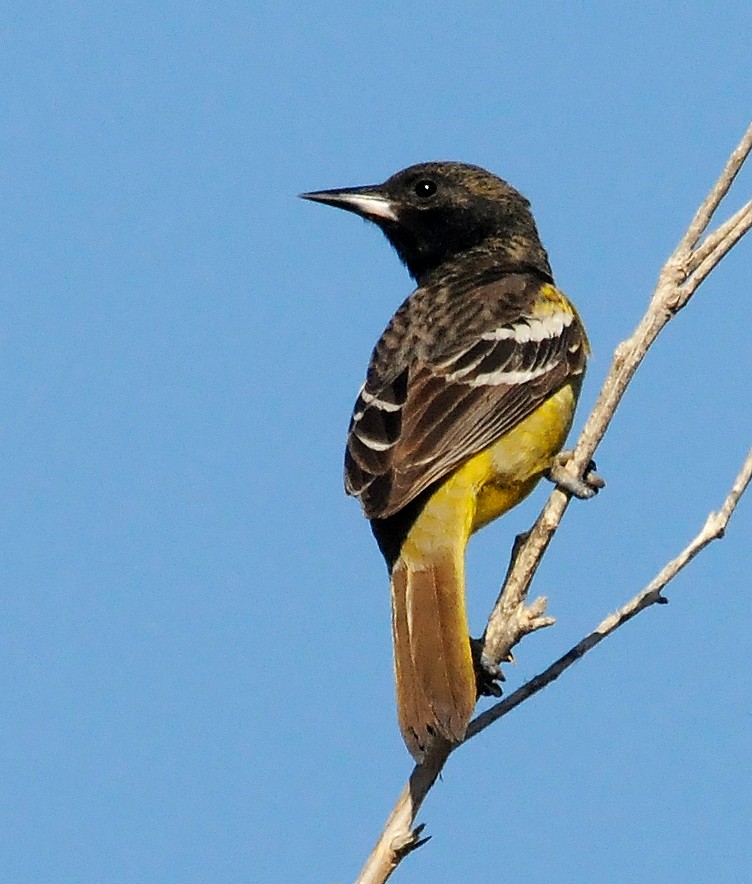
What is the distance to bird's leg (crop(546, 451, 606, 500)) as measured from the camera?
499cm

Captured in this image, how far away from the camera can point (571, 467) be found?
4789 mm

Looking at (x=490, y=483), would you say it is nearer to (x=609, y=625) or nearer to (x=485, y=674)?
(x=485, y=674)

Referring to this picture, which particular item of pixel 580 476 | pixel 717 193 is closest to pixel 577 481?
pixel 580 476

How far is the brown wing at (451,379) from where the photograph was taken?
5.43 metres

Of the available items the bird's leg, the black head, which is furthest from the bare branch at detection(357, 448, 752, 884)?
the black head

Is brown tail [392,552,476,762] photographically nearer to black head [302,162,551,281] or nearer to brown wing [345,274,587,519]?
brown wing [345,274,587,519]

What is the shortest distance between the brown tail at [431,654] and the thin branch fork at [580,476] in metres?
0.08

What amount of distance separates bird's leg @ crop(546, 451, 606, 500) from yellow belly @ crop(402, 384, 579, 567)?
4.9 inches

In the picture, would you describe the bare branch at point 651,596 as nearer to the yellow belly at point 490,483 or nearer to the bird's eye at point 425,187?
the yellow belly at point 490,483

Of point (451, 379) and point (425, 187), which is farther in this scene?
point (425, 187)

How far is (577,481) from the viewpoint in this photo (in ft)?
16.3

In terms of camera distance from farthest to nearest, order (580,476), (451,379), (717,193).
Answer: (451,379) < (580,476) < (717,193)

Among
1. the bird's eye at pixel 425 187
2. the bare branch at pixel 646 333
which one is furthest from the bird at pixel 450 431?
the bare branch at pixel 646 333

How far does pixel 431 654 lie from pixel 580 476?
0.78 metres
